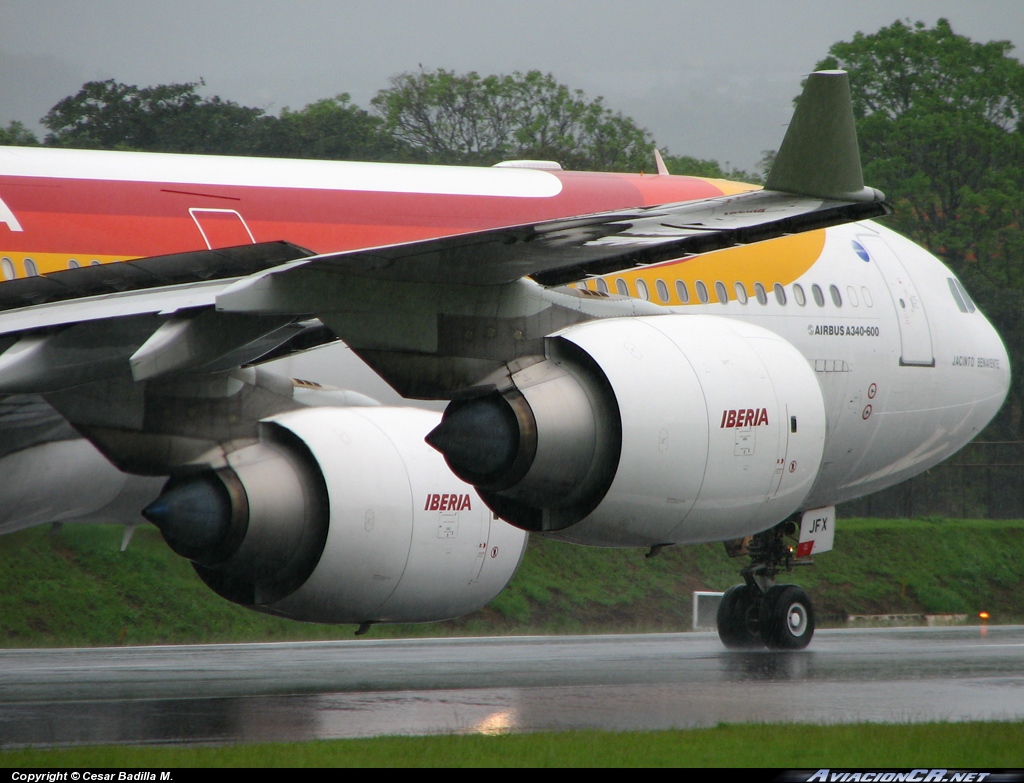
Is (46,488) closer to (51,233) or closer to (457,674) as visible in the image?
(51,233)

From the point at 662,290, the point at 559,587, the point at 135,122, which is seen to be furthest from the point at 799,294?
the point at 135,122

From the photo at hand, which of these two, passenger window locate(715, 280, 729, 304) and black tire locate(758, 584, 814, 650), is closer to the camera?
passenger window locate(715, 280, 729, 304)

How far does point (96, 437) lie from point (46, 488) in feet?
2.85

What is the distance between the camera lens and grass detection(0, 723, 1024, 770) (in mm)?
6469

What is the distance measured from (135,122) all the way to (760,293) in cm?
3059

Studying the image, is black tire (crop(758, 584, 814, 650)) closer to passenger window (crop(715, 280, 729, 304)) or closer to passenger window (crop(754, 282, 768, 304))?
passenger window (crop(754, 282, 768, 304))

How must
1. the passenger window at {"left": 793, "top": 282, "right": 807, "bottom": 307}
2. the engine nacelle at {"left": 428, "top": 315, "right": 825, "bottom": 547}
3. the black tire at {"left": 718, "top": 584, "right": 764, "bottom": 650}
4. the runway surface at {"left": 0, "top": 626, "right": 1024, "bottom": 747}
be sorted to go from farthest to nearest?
the black tire at {"left": 718, "top": 584, "right": 764, "bottom": 650}
the passenger window at {"left": 793, "top": 282, "right": 807, "bottom": 307}
the runway surface at {"left": 0, "top": 626, "right": 1024, "bottom": 747}
the engine nacelle at {"left": 428, "top": 315, "right": 825, "bottom": 547}

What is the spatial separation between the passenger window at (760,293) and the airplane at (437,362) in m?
0.03

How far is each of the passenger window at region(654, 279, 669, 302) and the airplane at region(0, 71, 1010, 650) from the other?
0.04 feet

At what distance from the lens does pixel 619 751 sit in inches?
268

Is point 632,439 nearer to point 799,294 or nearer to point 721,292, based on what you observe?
Result: point 721,292

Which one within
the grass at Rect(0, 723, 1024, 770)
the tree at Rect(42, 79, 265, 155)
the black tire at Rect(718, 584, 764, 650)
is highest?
the tree at Rect(42, 79, 265, 155)

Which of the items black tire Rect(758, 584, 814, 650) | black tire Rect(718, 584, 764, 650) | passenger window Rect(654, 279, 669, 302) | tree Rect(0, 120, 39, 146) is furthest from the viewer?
tree Rect(0, 120, 39, 146)

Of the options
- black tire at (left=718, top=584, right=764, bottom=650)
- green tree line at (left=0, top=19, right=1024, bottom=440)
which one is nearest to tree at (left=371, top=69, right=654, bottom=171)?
green tree line at (left=0, top=19, right=1024, bottom=440)
